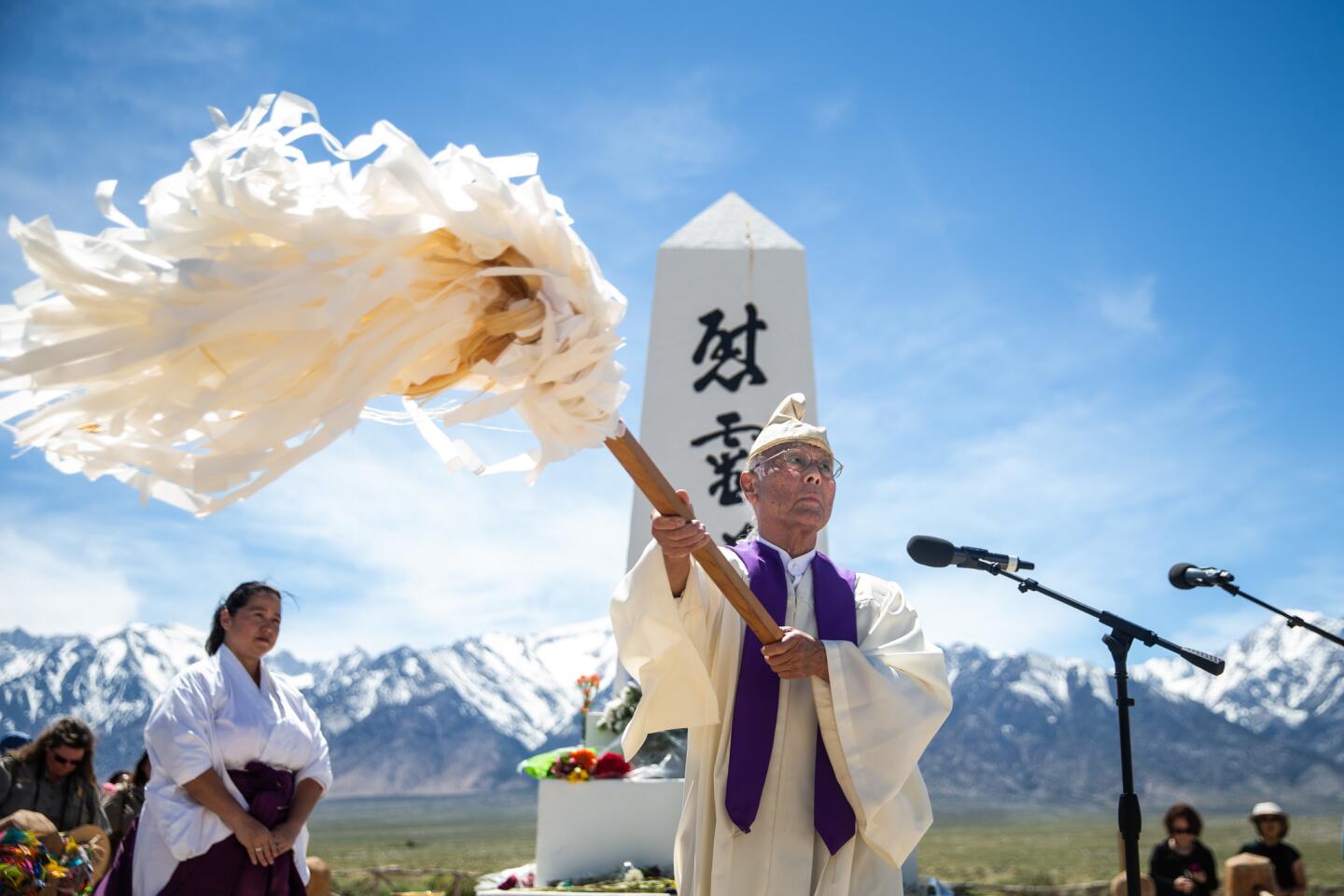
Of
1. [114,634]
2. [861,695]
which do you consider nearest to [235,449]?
[861,695]

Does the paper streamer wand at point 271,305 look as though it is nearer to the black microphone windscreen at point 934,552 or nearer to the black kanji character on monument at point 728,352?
the black microphone windscreen at point 934,552

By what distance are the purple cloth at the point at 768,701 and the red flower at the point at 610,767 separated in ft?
12.1

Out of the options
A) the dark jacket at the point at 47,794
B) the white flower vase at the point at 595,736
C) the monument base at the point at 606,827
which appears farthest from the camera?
the white flower vase at the point at 595,736

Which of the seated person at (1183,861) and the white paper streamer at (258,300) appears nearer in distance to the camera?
the white paper streamer at (258,300)

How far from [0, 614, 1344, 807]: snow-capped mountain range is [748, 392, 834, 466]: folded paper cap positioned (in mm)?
88918

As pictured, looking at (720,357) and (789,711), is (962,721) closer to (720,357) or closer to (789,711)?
(720,357)

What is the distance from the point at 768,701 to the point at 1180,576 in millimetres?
2256

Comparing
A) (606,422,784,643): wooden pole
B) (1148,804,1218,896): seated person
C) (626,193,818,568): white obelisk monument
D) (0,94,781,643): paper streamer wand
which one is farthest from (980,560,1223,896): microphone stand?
(626,193,818,568): white obelisk monument

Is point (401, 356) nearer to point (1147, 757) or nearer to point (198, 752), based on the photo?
point (198, 752)

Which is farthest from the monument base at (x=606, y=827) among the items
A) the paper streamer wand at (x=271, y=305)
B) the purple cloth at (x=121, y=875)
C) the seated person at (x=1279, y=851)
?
the paper streamer wand at (x=271, y=305)

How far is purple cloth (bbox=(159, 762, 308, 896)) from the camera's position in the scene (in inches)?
156

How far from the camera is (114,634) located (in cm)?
19500

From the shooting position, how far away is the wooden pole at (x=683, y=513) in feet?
8.20

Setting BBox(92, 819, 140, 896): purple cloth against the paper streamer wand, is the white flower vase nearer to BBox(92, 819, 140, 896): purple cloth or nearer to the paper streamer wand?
BBox(92, 819, 140, 896): purple cloth
